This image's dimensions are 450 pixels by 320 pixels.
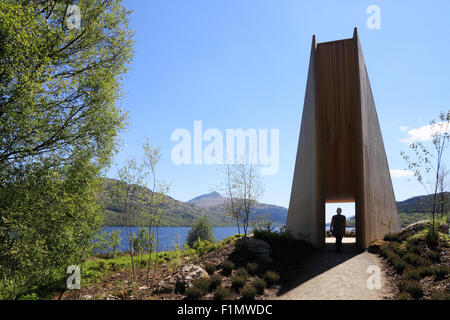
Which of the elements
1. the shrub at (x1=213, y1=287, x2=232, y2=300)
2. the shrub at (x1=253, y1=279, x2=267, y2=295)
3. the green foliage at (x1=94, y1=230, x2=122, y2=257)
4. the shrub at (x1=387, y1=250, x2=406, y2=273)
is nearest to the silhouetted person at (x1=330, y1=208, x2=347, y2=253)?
the shrub at (x1=387, y1=250, x2=406, y2=273)

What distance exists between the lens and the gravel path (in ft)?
19.2

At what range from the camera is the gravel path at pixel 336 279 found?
230 inches

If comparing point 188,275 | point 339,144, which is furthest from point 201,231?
point 188,275

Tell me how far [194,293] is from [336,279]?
11.3ft

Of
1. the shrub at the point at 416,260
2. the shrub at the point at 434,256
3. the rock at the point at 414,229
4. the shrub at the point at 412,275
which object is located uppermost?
the rock at the point at 414,229

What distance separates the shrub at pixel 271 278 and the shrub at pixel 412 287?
2.62m

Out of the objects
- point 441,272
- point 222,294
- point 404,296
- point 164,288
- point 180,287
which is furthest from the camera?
point 164,288

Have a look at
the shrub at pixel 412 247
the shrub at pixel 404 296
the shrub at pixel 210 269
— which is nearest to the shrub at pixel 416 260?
the shrub at pixel 412 247

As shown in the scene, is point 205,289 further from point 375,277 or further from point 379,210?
point 379,210

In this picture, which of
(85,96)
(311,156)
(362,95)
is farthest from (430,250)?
(85,96)

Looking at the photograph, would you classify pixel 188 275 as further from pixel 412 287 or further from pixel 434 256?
pixel 434 256

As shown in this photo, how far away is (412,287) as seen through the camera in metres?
5.53

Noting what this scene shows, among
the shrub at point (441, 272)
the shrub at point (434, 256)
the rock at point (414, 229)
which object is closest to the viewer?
the shrub at point (441, 272)

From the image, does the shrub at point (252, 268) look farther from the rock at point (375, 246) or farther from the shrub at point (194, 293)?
the rock at point (375, 246)
